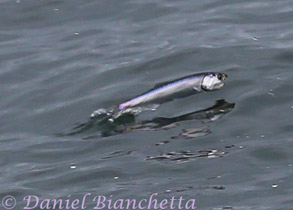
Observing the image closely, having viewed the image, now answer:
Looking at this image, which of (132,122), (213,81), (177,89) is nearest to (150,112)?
(132,122)

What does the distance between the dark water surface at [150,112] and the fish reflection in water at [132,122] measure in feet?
0.06

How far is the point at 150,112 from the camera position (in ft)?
45.3

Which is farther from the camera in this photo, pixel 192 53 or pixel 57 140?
pixel 192 53

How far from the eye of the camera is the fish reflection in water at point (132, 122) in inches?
531

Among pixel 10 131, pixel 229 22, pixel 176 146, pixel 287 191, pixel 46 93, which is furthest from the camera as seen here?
pixel 229 22

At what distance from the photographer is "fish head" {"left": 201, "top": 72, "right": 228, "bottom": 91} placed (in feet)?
43.9

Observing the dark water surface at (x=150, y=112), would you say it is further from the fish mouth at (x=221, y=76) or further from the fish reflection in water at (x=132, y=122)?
the fish mouth at (x=221, y=76)

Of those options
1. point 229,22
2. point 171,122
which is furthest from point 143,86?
point 229,22

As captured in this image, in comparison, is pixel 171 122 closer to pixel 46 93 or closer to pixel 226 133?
pixel 226 133

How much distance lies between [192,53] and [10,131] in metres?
2.90

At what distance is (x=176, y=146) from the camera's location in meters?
12.9

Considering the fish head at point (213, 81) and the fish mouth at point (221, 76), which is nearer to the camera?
the fish head at point (213, 81)

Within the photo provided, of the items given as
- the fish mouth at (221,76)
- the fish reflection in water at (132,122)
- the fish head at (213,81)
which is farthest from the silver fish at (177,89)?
the fish reflection in water at (132,122)

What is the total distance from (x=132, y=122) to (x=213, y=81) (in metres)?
1.06
